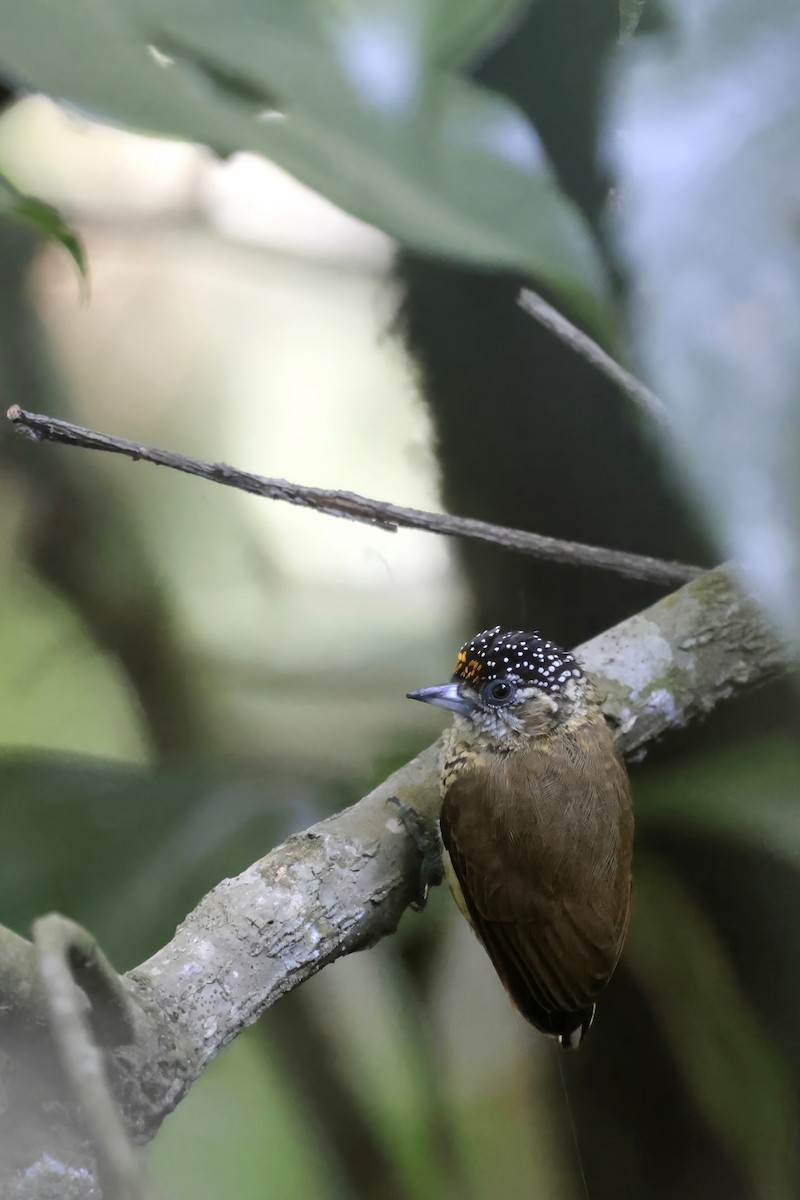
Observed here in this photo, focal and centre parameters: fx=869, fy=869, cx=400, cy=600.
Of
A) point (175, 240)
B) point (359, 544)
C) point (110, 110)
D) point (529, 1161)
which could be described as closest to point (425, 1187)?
point (529, 1161)

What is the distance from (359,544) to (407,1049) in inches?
33.4

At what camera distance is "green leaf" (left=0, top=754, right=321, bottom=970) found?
1323 mm

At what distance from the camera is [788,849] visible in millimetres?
1497

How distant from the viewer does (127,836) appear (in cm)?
140

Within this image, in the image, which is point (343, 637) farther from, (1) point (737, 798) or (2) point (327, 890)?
(1) point (737, 798)

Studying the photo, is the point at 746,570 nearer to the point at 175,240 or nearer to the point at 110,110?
the point at 175,240

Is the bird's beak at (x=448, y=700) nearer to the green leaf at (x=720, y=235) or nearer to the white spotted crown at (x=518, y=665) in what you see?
the white spotted crown at (x=518, y=665)

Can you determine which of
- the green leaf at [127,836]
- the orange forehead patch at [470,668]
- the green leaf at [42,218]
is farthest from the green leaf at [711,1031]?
the green leaf at [42,218]

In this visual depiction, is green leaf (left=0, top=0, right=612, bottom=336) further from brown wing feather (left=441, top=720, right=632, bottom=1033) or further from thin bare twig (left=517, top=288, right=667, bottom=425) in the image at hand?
brown wing feather (left=441, top=720, right=632, bottom=1033)

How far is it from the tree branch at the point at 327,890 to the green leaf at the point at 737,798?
11 cm

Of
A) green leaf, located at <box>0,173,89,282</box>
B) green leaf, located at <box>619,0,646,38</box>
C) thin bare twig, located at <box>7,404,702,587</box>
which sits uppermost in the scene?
green leaf, located at <box>619,0,646,38</box>

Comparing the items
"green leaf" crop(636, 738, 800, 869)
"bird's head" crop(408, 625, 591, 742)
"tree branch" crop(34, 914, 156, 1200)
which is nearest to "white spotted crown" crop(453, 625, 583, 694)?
"bird's head" crop(408, 625, 591, 742)

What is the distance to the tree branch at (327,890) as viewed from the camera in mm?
980

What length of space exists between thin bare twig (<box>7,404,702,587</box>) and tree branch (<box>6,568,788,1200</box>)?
0.10 m
